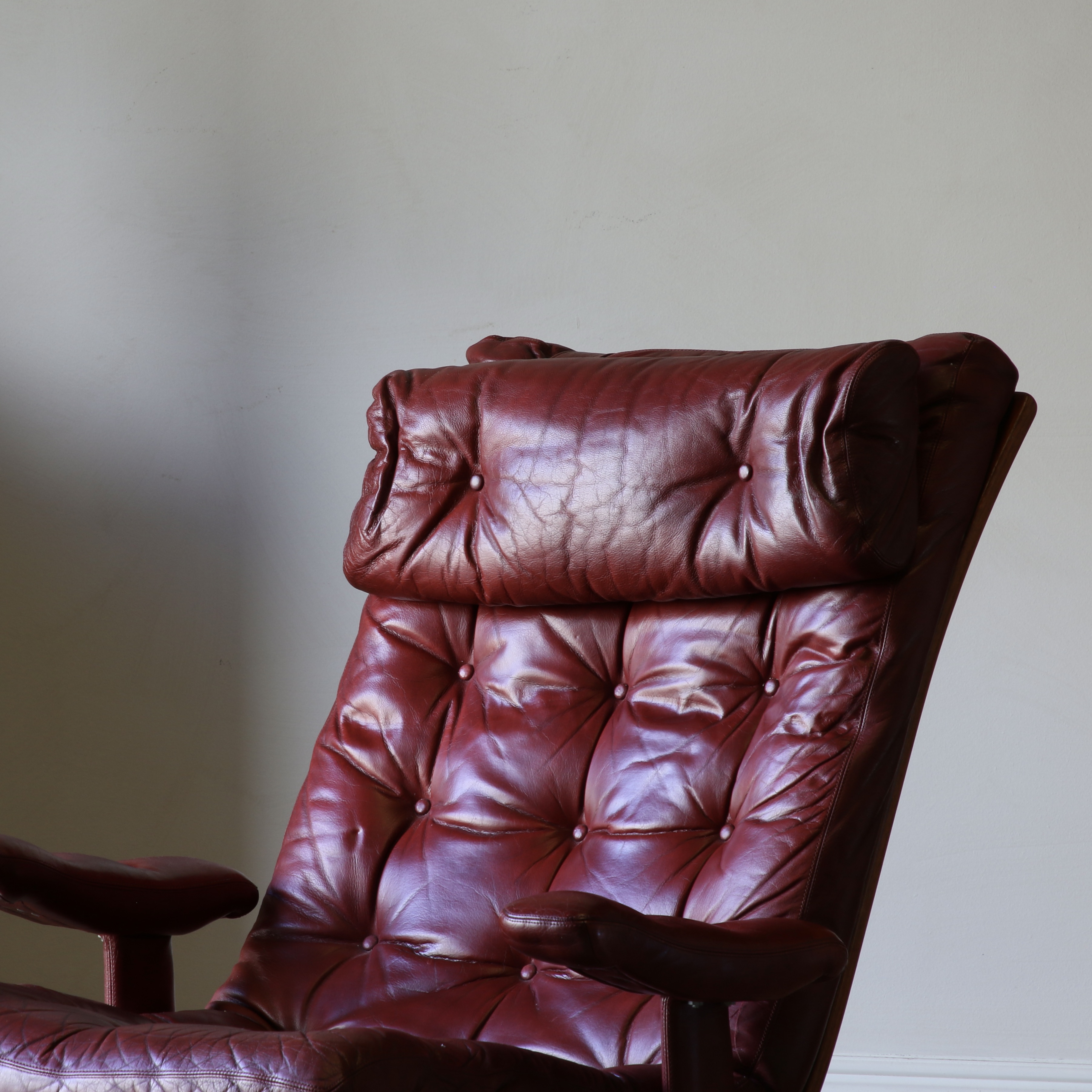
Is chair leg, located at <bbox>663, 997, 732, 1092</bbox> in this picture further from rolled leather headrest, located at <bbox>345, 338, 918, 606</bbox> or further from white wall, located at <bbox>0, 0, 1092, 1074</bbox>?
white wall, located at <bbox>0, 0, 1092, 1074</bbox>

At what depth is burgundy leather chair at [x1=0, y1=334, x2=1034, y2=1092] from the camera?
1001 mm

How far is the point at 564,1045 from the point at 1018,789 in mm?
1000

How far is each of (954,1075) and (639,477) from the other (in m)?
1.14

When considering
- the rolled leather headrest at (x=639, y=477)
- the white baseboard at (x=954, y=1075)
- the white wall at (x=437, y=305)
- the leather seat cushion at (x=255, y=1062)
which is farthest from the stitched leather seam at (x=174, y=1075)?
the white baseboard at (x=954, y=1075)

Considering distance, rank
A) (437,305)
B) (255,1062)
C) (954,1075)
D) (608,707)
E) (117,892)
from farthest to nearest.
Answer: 1. (437,305)
2. (954,1075)
3. (608,707)
4. (117,892)
5. (255,1062)

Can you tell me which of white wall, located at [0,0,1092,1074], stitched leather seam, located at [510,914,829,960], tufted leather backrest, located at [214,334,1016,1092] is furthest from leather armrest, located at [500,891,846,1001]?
white wall, located at [0,0,1092,1074]

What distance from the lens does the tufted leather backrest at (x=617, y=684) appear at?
1025 millimetres

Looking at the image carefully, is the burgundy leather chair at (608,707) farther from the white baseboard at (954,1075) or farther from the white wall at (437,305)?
the white baseboard at (954,1075)

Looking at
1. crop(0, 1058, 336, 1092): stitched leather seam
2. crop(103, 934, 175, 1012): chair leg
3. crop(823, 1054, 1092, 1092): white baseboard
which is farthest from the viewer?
crop(823, 1054, 1092, 1092): white baseboard

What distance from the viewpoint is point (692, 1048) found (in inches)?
31.9

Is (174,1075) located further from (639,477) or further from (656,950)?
(639,477)

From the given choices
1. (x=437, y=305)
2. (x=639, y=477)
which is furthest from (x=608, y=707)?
(x=437, y=305)

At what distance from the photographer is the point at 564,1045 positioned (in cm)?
101

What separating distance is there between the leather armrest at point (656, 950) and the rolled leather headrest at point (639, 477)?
36 cm
